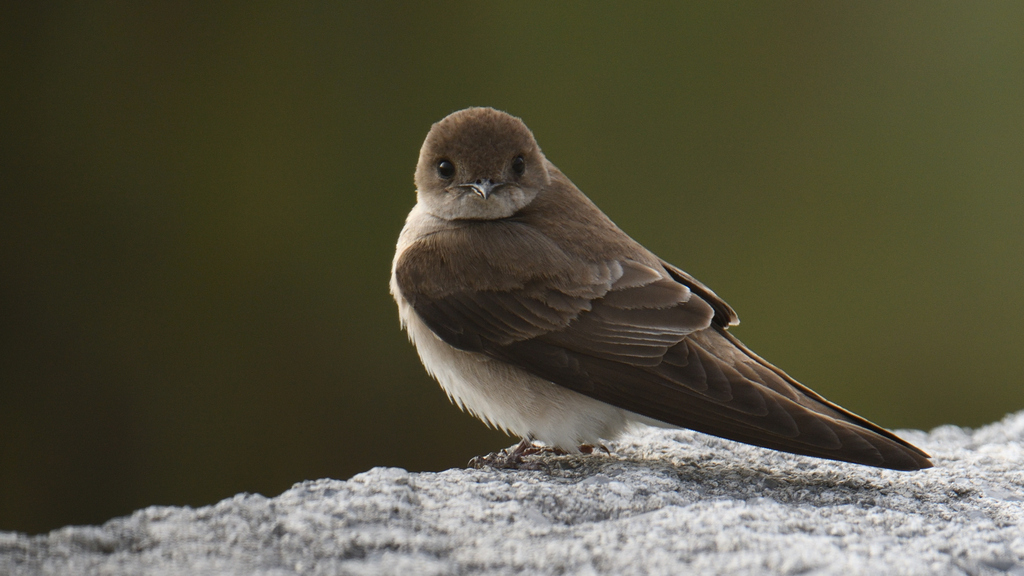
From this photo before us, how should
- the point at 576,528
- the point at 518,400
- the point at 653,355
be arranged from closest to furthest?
the point at 576,528 → the point at 653,355 → the point at 518,400

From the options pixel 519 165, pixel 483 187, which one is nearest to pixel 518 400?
pixel 483 187

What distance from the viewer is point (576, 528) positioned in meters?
1.82

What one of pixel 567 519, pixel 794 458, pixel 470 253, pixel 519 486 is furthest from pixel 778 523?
pixel 470 253

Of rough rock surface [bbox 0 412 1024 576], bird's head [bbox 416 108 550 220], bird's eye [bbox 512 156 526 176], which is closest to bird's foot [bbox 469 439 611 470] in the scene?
rough rock surface [bbox 0 412 1024 576]

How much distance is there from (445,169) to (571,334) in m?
0.84

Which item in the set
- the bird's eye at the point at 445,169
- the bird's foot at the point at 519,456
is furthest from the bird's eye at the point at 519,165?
the bird's foot at the point at 519,456

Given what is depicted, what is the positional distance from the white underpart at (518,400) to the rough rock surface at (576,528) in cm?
14

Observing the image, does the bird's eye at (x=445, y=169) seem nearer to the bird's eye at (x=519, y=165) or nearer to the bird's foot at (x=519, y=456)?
the bird's eye at (x=519, y=165)

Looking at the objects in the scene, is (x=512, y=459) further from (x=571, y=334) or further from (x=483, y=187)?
(x=483, y=187)

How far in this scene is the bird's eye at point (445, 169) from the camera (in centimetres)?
300

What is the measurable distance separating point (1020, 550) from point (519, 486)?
103cm

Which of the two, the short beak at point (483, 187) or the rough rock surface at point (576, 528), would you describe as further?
the short beak at point (483, 187)

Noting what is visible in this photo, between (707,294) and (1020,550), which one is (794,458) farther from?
(1020,550)

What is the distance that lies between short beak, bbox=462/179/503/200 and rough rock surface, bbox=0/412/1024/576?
92 cm
